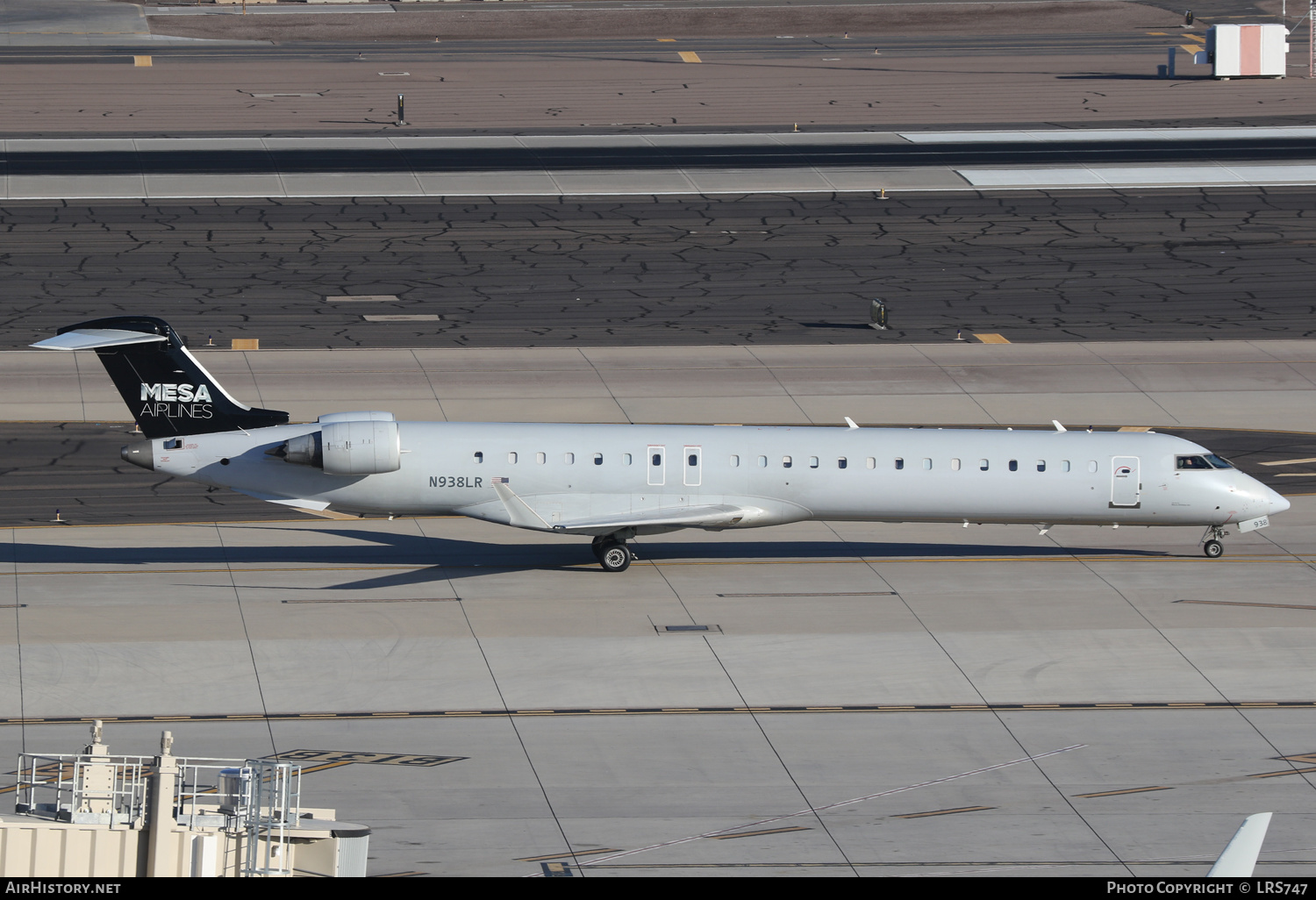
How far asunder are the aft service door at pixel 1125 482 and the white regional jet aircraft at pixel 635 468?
0.03m

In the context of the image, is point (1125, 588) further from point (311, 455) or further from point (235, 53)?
point (235, 53)

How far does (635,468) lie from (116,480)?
15.1 meters

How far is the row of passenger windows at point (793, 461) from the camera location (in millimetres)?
37125

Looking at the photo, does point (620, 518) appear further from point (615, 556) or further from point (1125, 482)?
point (1125, 482)

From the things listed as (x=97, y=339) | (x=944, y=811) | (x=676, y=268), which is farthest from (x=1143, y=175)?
(x=944, y=811)

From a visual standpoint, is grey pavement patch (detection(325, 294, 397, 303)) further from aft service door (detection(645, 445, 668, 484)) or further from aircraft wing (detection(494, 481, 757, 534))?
aft service door (detection(645, 445, 668, 484))

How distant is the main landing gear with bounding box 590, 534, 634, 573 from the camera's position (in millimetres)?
38031

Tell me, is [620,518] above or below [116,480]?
below

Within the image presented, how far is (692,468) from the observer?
37344mm

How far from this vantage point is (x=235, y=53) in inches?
3807

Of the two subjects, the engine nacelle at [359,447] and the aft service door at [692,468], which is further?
the aft service door at [692,468]

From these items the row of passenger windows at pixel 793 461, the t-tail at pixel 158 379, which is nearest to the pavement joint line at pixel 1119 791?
the row of passenger windows at pixel 793 461

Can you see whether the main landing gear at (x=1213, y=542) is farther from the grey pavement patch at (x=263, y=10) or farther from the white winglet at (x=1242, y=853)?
the grey pavement patch at (x=263, y=10)

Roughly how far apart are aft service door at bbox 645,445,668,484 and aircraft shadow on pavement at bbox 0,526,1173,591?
2.71 metres
